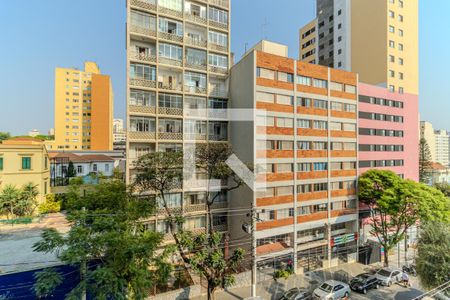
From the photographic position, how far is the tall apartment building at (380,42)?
31672mm

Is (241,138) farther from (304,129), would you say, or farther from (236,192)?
(304,129)

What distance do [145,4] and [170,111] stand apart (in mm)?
9890

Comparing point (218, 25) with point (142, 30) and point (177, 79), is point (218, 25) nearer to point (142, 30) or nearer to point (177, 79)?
point (177, 79)

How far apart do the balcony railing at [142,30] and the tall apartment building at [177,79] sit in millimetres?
52

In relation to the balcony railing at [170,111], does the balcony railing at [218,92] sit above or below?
above

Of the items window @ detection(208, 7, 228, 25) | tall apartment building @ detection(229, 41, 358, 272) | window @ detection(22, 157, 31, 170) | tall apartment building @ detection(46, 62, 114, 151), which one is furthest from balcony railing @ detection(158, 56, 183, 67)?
tall apartment building @ detection(46, 62, 114, 151)

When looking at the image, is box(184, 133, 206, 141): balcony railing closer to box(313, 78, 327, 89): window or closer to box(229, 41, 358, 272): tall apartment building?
box(229, 41, 358, 272): tall apartment building

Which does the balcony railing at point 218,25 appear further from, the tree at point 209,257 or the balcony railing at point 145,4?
the tree at point 209,257

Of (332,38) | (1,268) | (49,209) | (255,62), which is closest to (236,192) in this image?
(255,62)

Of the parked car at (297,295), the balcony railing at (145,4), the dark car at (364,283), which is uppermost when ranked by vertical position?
the balcony railing at (145,4)

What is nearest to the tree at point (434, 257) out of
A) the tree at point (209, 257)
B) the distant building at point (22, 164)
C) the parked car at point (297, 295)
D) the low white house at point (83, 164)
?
the parked car at point (297, 295)

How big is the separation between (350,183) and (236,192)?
14.3 m

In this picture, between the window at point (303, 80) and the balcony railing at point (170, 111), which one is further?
the window at point (303, 80)

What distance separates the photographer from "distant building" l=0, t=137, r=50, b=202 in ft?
68.3
